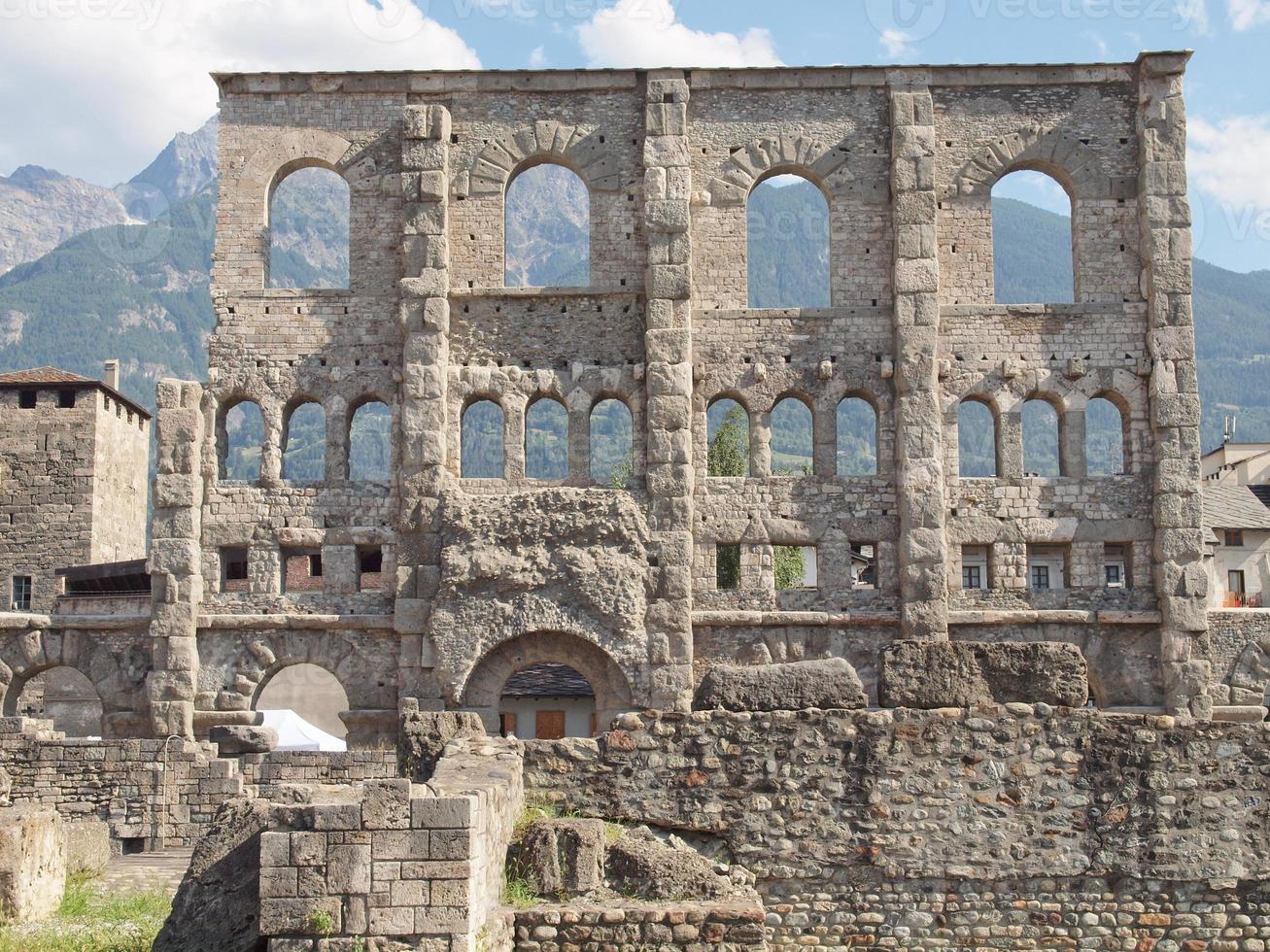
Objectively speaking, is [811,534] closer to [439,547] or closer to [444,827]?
[439,547]

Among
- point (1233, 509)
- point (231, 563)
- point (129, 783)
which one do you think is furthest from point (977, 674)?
point (1233, 509)

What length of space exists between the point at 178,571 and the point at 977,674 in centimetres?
1790

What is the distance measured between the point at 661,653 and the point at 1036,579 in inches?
1105

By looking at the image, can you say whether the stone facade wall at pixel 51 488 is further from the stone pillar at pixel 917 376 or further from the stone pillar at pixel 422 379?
the stone pillar at pixel 917 376

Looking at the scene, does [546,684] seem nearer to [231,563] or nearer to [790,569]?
[231,563]

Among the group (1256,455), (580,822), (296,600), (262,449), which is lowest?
(580,822)

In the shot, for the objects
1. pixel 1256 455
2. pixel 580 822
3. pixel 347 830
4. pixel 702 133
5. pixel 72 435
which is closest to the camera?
pixel 347 830

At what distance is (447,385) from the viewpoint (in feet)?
94.0

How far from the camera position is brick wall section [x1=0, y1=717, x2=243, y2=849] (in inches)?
861

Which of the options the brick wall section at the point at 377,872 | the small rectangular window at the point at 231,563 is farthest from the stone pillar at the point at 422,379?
the brick wall section at the point at 377,872

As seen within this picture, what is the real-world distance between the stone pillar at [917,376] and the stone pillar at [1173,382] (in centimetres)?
386

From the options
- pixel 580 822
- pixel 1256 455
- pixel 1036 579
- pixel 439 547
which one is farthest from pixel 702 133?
pixel 1256 455

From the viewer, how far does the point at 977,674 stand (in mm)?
14469

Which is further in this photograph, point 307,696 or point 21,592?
point 307,696
